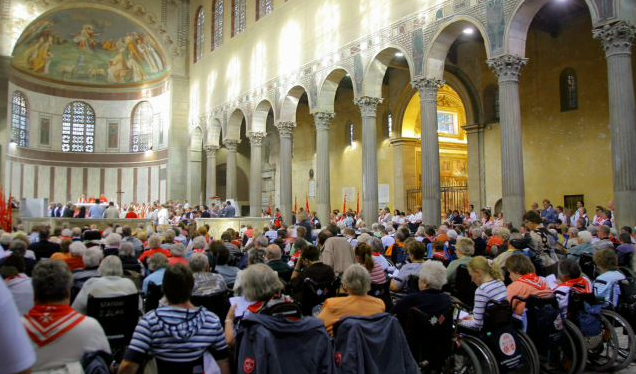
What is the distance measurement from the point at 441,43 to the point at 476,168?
255 inches

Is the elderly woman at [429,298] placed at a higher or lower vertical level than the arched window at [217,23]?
lower

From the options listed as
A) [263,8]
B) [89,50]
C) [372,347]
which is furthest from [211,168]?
[372,347]

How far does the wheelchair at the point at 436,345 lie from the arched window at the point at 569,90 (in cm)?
1540

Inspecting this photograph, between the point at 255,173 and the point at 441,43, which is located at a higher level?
the point at 441,43

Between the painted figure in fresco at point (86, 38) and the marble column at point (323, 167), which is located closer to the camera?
the marble column at point (323, 167)

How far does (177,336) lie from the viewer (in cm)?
325

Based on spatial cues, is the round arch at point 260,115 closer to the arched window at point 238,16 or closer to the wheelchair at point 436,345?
the arched window at point 238,16

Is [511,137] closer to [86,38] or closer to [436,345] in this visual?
[436,345]

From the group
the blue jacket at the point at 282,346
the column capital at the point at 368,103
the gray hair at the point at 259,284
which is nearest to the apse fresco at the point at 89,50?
the column capital at the point at 368,103

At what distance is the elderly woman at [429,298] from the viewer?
4359 mm

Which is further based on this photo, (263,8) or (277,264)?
(263,8)

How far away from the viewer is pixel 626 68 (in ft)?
37.3

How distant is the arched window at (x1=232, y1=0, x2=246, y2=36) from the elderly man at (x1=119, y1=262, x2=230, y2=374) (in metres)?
24.1

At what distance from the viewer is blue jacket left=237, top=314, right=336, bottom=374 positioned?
135 inches
